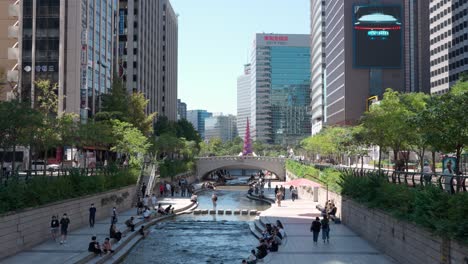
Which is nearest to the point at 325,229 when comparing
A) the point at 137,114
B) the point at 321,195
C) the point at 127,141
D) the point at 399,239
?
the point at 399,239

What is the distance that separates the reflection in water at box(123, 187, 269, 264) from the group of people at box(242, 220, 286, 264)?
1.72 metres

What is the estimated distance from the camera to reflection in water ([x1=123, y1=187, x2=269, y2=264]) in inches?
1159

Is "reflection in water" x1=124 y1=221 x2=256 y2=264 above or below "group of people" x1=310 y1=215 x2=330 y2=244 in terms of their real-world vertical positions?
below

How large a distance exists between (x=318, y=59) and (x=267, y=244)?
153m

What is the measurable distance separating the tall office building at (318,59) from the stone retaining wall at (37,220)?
419 feet

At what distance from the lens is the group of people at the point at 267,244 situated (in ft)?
83.0

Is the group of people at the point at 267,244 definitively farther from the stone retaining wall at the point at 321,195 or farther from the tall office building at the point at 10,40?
the tall office building at the point at 10,40

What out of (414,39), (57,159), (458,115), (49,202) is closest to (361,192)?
(458,115)

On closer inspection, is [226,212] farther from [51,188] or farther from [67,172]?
[51,188]

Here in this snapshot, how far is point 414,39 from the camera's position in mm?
151625

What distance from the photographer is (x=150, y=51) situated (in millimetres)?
125438

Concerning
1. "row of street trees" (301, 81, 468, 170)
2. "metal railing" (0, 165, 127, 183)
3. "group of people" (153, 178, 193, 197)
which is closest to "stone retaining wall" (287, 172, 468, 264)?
"row of street trees" (301, 81, 468, 170)

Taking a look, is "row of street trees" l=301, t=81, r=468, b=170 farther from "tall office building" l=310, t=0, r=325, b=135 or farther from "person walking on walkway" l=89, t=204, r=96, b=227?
"tall office building" l=310, t=0, r=325, b=135

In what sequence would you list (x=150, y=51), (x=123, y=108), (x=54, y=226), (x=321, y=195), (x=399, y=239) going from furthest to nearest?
(x=150, y=51) → (x=123, y=108) → (x=321, y=195) → (x=54, y=226) → (x=399, y=239)
